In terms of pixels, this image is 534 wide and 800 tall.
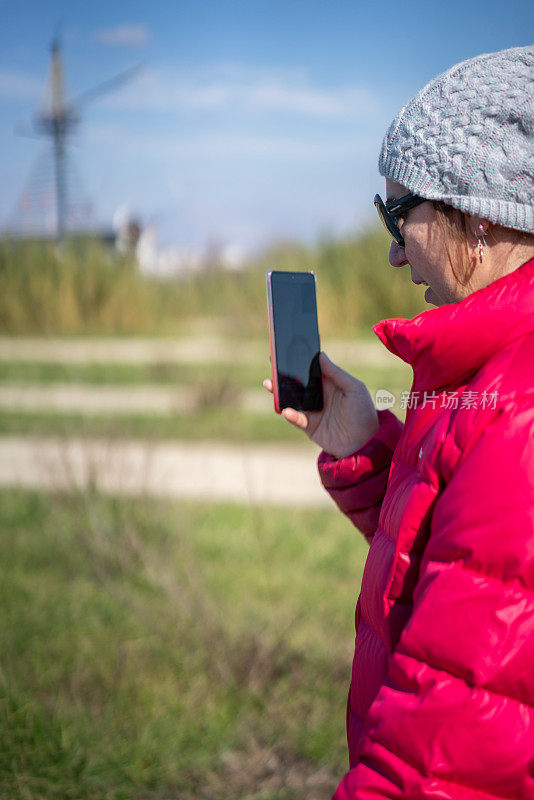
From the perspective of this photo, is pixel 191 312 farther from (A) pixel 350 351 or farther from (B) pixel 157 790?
(B) pixel 157 790

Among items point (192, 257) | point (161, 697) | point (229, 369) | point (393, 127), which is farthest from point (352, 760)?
point (192, 257)

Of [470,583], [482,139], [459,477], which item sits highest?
[482,139]

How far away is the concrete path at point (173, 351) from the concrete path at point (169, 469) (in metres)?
1.20

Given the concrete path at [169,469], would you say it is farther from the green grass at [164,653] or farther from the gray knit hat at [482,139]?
the gray knit hat at [482,139]

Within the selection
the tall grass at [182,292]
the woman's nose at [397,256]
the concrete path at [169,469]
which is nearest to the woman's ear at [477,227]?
the woman's nose at [397,256]

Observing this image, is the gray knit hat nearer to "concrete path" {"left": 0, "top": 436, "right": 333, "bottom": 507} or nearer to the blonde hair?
the blonde hair

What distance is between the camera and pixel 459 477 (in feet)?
3.35

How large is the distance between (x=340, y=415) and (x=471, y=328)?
0.61 m

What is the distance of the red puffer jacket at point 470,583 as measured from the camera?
982 millimetres

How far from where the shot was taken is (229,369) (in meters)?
8.69

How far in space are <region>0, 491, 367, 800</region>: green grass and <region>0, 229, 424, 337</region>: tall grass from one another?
8.39ft

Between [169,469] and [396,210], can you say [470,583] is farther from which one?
[169,469]

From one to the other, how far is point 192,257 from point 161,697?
25.6 feet

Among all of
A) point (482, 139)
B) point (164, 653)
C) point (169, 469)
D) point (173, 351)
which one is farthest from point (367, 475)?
point (173, 351)
